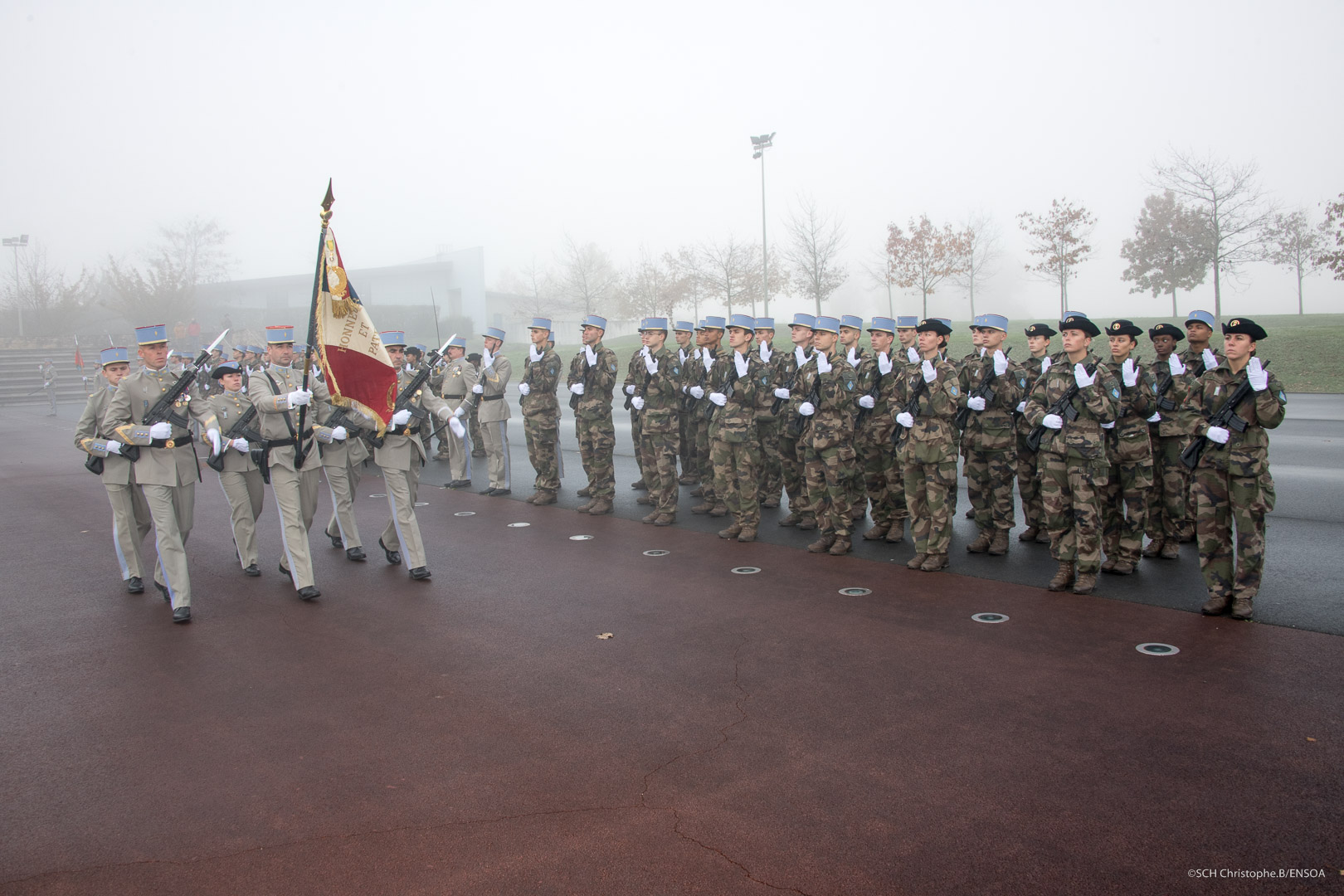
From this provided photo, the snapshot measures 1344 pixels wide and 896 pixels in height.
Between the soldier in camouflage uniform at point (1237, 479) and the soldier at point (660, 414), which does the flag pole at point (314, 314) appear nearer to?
the soldier at point (660, 414)

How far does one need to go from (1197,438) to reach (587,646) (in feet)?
14.6

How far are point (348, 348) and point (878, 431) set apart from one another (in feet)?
15.8

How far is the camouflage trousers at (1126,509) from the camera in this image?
6.93 metres

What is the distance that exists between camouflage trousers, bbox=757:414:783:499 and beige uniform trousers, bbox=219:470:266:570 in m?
4.88

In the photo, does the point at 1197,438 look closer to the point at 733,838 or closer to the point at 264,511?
the point at 733,838

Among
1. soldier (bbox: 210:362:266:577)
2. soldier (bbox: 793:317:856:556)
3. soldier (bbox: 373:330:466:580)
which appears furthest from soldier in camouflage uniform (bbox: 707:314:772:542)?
soldier (bbox: 210:362:266:577)

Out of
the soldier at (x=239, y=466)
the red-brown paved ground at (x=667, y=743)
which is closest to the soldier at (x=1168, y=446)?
the red-brown paved ground at (x=667, y=743)

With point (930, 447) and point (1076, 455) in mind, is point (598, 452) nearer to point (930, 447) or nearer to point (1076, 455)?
point (930, 447)

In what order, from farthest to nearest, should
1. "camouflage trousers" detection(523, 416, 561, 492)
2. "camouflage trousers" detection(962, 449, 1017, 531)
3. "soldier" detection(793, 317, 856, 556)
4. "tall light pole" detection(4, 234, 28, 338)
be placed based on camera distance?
"tall light pole" detection(4, 234, 28, 338), "camouflage trousers" detection(523, 416, 561, 492), "soldier" detection(793, 317, 856, 556), "camouflage trousers" detection(962, 449, 1017, 531)

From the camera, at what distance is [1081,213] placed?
3297cm

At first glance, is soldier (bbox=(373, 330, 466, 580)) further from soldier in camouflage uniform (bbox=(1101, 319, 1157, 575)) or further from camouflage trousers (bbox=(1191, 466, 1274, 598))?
camouflage trousers (bbox=(1191, 466, 1274, 598))

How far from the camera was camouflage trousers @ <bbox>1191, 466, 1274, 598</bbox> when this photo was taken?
575cm

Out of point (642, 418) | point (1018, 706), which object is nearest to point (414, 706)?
point (1018, 706)

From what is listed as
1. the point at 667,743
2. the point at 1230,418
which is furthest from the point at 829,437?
the point at 667,743
